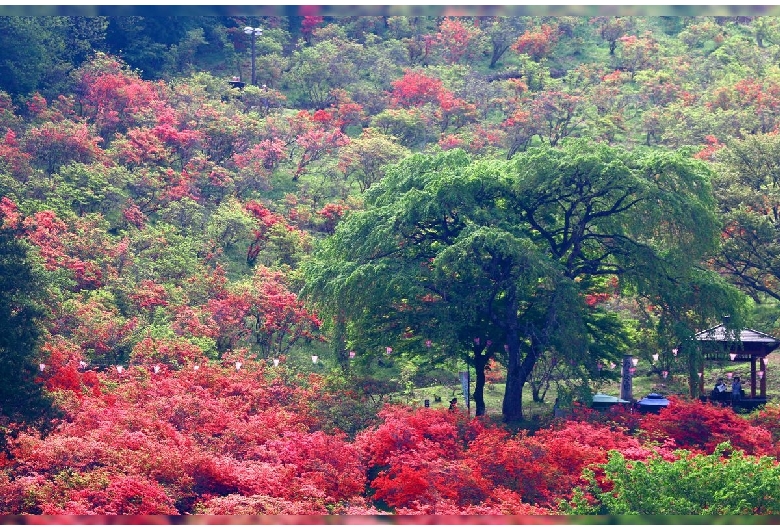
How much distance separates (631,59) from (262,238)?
20.9 m

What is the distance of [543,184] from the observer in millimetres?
22562

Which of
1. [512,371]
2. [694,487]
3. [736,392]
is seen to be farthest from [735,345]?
[694,487]

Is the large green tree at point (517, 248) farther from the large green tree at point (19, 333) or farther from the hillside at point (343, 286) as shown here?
the large green tree at point (19, 333)

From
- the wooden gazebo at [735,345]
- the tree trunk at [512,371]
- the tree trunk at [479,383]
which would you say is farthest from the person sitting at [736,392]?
the tree trunk at [479,383]

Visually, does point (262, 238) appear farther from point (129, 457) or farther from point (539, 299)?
point (129, 457)

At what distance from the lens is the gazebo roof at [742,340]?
75.2 ft

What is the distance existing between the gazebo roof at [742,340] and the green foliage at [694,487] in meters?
6.58

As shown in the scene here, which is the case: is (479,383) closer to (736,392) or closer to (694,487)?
(736,392)

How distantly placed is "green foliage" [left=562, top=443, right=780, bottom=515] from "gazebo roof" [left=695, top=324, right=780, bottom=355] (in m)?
6.58

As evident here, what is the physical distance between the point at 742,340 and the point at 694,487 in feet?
25.9

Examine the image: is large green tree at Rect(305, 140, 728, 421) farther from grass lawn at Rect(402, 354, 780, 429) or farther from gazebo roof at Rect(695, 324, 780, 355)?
grass lawn at Rect(402, 354, 780, 429)

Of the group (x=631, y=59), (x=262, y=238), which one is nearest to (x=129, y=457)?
(x=262, y=238)

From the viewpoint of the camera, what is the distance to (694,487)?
1599 cm

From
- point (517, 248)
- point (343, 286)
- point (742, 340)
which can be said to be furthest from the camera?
point (742, 340)
